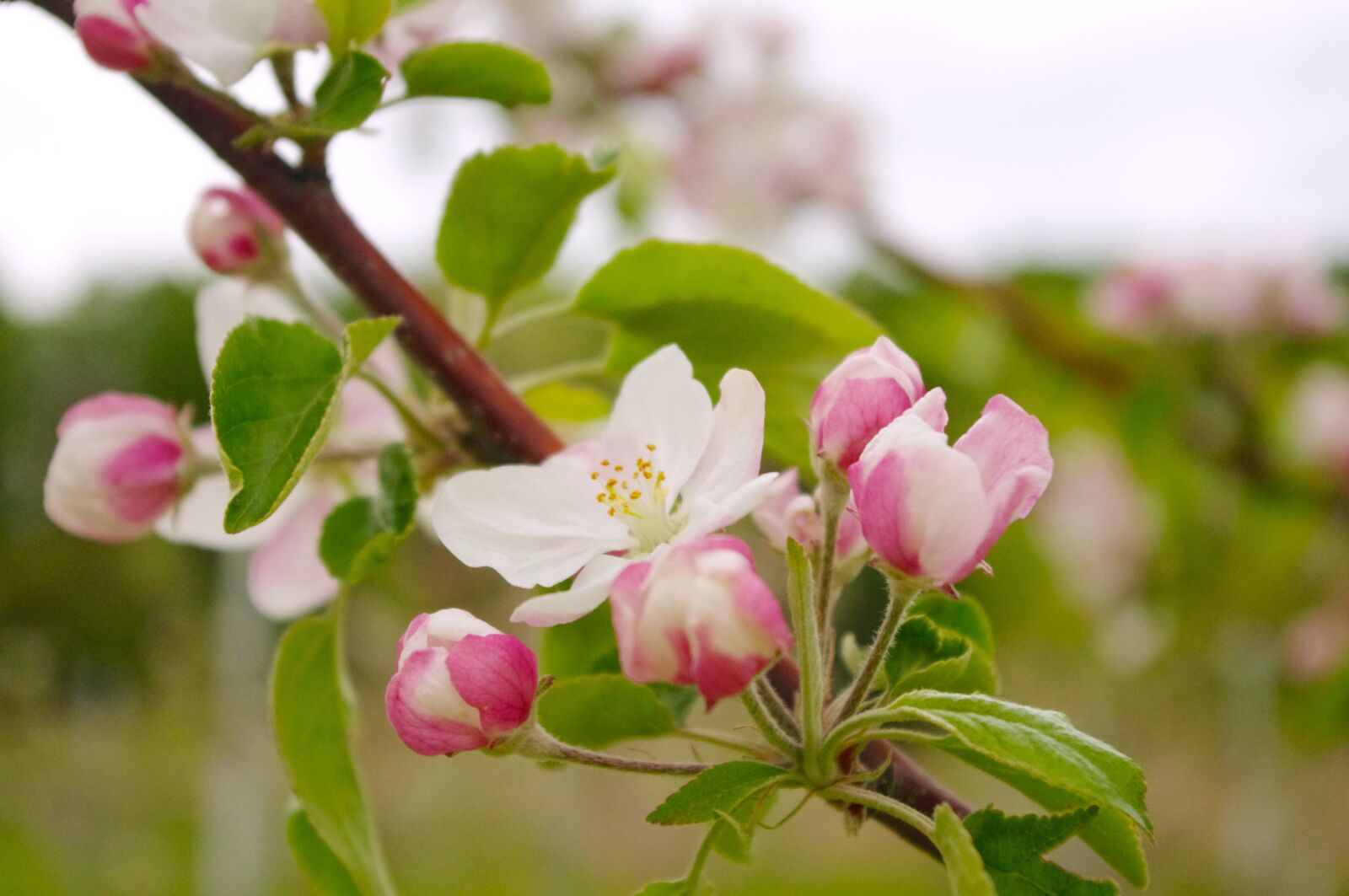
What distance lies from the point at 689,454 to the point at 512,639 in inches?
3.4

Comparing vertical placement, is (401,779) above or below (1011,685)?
above

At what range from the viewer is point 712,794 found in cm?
30

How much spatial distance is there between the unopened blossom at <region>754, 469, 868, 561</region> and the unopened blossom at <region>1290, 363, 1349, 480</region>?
Answer: 1.25 metres

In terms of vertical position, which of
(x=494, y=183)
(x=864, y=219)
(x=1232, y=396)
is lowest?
(x=1232, y=396)

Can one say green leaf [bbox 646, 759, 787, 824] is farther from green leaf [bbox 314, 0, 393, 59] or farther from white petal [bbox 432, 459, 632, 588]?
green leaf [bbox 314, 0, 393, 59]

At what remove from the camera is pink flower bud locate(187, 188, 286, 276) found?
1.49 feet

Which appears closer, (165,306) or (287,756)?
(287,756)

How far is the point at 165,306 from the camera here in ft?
20.3

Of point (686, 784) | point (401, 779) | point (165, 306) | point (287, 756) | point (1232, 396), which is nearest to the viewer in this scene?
point (686, 784)

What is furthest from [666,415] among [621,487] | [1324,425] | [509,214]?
[1324,425]

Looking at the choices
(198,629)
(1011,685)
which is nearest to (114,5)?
(1011,685)

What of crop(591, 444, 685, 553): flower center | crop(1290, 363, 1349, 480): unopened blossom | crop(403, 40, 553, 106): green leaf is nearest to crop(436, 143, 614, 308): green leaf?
crop(403, 40, 553, 106): green leaf

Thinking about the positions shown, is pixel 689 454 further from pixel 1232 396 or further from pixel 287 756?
pixel 1232 396

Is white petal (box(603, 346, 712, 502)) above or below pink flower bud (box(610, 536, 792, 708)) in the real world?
above
